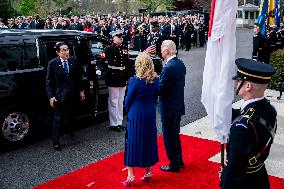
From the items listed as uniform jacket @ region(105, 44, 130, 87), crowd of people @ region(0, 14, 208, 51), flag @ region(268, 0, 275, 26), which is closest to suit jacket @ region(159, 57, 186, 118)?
uniform jacket @ region(105, 44, 130, 87)

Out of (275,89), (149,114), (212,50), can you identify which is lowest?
(275,89)

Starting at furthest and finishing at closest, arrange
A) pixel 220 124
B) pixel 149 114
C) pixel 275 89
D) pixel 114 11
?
pixel 114 11 → pixel 275 89 → pixel 149 114 → pixel 220 124

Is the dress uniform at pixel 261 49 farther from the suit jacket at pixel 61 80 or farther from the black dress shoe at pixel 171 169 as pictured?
the black dress shoe at pixel 171 169

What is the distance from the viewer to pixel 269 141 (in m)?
3.55

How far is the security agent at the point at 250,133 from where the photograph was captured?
336 cm

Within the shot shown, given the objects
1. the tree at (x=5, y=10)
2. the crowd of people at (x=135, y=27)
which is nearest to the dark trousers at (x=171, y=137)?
the crowd of people at (x=135, y=27)

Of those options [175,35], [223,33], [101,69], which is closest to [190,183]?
[223,33]

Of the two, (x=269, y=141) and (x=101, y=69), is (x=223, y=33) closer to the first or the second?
(x=269, y=141)

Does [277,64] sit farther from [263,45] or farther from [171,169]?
[171,169]

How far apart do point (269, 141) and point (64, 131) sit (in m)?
5.11

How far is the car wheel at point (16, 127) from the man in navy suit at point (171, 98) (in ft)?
8.94

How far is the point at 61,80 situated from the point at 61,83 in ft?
0.17

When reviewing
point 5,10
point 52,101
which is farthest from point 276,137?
point 5,10

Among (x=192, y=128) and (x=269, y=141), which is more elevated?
(x=269, y=141)
